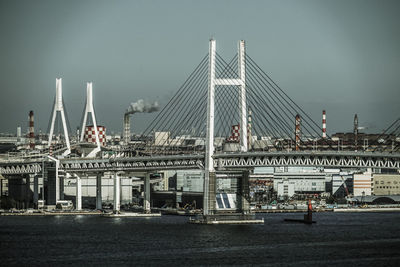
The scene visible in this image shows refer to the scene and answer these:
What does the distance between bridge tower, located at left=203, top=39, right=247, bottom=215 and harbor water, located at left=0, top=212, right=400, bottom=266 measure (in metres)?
2.00

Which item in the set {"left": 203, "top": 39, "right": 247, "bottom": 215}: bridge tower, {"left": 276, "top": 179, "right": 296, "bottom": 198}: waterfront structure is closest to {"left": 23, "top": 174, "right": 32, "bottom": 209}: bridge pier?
{"left": 203, "top": 39, "right": 247, "bottom": 215}: bridge tower

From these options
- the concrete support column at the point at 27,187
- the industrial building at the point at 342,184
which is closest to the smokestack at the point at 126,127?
the concrete support column at the point at 27,187

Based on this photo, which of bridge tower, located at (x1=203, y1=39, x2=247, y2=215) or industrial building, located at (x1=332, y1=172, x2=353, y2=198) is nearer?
bridge tower, located at (x1=203, y1=39, x2=247, y2=215)

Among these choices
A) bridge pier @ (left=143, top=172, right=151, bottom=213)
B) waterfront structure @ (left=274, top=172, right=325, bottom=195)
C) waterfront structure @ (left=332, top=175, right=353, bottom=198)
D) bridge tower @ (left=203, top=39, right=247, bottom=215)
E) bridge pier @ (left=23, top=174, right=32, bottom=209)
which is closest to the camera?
bridge tower @ (left=203, top=39, right=247, bottom=215)

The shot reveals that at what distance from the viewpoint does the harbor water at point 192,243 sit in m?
35.7

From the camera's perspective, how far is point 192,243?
4131 centimetres

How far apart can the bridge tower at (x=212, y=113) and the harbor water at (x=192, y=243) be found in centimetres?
200

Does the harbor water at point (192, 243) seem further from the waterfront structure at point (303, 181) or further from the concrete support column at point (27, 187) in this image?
the waterfront structure at point (303, 181)

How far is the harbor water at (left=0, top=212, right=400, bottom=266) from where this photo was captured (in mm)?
35694

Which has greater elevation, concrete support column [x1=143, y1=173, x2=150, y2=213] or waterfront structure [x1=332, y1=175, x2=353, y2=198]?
waterfront structure [x1=332, y1=175, x2=353, y2=198]

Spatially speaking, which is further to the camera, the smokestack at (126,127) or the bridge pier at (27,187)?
the smokestack at (126,127)

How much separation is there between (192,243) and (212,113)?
10244 millimetres

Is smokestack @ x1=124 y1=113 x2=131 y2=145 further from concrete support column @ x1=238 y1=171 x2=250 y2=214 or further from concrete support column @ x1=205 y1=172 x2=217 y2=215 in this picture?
concrete support column @ x1=205 y1=172 x2=217 y2=215

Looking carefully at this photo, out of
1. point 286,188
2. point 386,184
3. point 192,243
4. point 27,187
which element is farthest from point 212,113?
point 286,188
